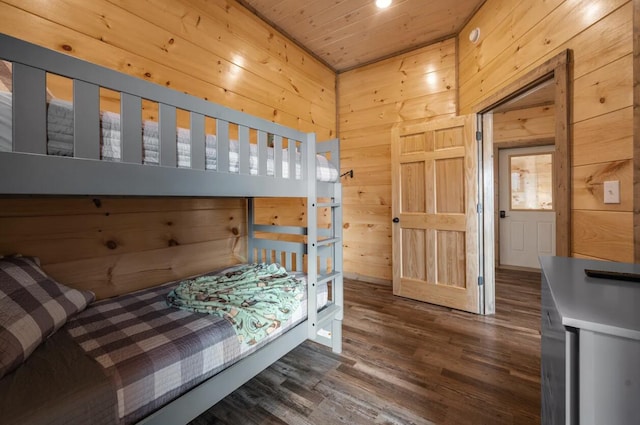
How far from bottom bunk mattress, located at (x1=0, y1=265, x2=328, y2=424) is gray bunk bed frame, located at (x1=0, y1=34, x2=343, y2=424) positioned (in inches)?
2.2

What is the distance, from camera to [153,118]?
1829 millimetres

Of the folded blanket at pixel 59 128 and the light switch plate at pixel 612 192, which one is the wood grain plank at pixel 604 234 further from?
the folded blanket at pixel 59 128

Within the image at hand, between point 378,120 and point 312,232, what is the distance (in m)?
2.32

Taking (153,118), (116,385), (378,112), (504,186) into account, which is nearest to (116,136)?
(116,385)

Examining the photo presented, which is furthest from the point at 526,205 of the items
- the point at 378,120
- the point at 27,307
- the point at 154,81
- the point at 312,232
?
the point at 27,307

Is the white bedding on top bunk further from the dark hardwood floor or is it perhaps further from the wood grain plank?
the wood grain plank

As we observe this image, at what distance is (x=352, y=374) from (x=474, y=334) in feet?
3.72

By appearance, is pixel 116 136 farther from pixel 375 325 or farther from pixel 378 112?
pixel 378 112

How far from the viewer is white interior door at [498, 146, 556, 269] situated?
4043mm

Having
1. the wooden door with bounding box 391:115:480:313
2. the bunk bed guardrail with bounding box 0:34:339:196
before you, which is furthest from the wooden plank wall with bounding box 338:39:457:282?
the bunk bed guardrail with bounding box 0:34:339:196

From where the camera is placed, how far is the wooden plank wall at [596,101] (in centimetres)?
123

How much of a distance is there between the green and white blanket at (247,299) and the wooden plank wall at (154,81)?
17.4 inches

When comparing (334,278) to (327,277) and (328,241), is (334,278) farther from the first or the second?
(328,241)

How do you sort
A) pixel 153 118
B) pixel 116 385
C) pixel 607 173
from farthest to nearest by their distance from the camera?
1. pixel 153 118
2. pixel 607 173
3. pixel 116 385
